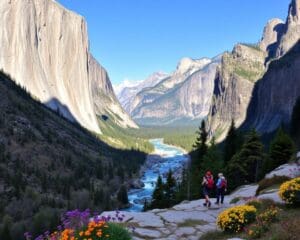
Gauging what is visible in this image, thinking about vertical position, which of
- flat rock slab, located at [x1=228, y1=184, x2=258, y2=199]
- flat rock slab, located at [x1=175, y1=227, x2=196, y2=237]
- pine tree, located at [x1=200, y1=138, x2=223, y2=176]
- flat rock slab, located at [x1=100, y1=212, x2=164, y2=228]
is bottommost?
flat rock slab, located at [x1=175, y1=227, x2=196, y2=237]

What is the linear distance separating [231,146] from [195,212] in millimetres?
48309

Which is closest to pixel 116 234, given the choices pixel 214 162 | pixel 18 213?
pixel 214 162

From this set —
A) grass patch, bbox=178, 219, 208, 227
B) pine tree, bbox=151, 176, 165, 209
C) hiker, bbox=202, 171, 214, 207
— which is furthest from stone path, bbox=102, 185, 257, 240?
pine tree, bbox=151, 176, 165, 209

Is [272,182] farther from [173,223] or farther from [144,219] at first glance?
[144,219]

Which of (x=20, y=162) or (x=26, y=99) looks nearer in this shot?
(x=20, y=162)

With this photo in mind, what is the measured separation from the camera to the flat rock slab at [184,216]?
894 inches

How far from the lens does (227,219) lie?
703 inches

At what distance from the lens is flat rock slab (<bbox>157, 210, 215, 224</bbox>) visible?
74.5ft

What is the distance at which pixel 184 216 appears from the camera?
931 inches

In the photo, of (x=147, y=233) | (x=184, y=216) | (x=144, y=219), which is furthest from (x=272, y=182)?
(x=147, y=233)

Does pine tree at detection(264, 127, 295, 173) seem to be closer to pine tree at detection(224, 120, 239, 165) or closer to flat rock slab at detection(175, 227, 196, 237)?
pine tree at detection(224, 120, 239, 165)

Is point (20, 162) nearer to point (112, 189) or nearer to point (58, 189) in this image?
point (58, 189)

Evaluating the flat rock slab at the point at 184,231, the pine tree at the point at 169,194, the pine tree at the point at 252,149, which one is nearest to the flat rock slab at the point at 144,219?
the flat rock slab at the point at 184,231

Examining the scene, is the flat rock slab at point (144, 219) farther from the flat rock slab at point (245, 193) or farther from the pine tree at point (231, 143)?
the pine tree at point (231, 143)
